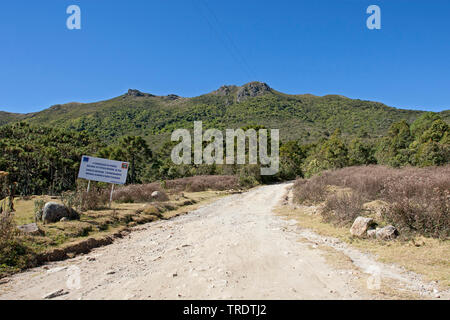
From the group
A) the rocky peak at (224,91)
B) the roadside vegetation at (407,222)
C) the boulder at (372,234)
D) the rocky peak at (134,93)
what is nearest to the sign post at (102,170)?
the roadside vegetation at (407,222)

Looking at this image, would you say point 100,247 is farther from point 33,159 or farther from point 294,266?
point 33,159

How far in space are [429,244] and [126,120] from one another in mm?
103682

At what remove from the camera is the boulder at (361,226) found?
7.23m

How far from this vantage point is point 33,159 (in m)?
37.8

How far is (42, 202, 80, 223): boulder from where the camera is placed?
8578 millimetres

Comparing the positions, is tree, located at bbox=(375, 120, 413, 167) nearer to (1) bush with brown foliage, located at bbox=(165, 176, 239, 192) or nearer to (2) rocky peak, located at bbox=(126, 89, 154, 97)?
(1) bush with brown foliage, located at bbox=(165, 176, 239, 192)

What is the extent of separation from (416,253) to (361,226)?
1.75m

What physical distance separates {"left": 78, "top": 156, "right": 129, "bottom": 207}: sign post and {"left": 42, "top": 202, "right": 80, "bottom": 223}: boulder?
301cm

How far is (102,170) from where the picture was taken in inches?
491

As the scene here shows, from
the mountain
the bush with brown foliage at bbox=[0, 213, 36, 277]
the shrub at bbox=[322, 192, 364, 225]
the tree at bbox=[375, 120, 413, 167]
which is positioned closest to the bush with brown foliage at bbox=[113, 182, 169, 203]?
the bush with brown foliage at bbox=[0, 213, 36, 277]

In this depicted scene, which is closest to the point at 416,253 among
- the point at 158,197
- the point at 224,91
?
the point at 158,197

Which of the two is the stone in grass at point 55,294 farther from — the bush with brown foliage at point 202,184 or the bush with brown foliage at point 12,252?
the bush with brown foliage at point 202,184

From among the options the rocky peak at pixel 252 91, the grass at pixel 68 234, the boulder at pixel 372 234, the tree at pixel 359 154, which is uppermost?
the rocky peak at pixel 252 91

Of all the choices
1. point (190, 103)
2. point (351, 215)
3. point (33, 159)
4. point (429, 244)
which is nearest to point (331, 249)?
point (429, 244)
